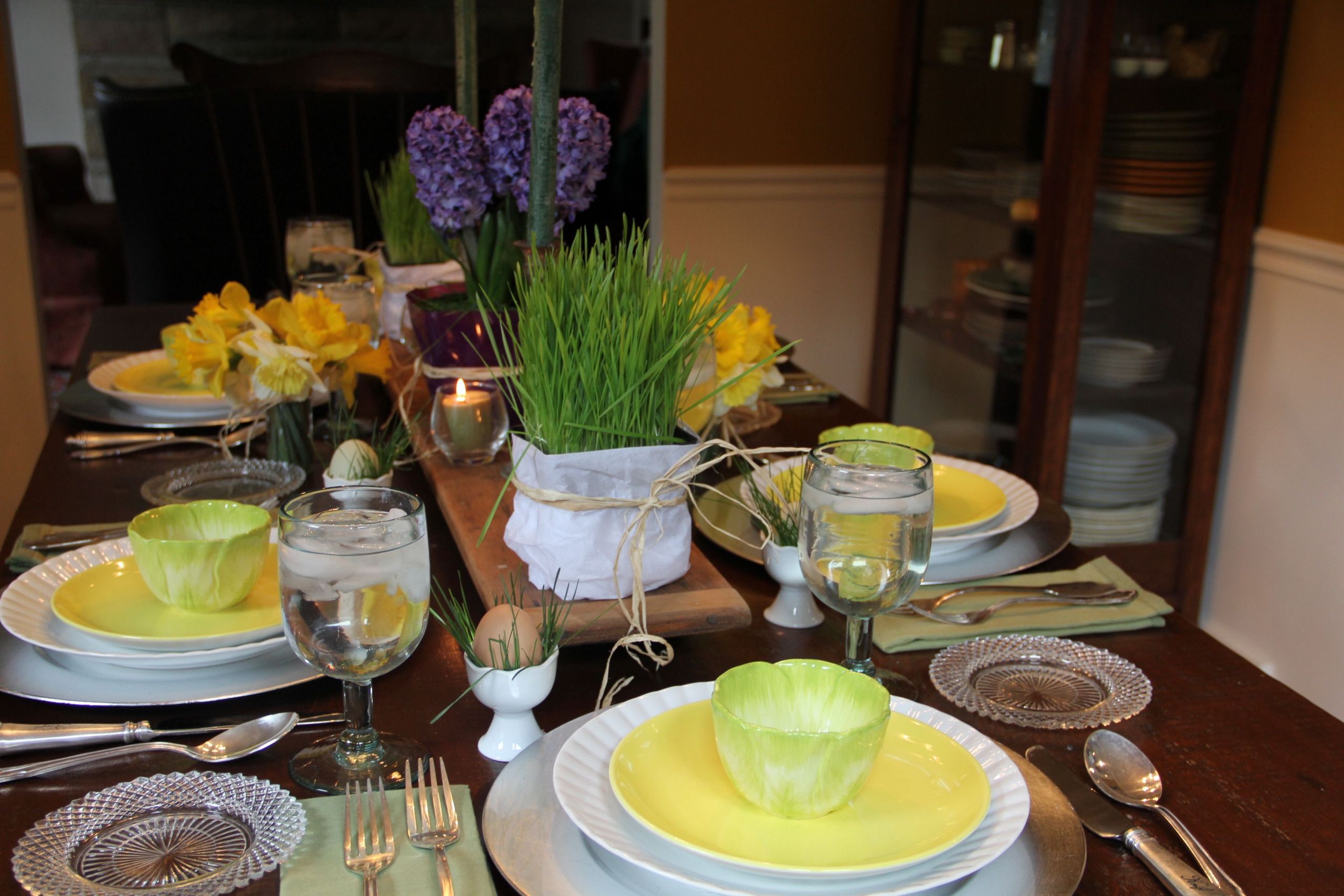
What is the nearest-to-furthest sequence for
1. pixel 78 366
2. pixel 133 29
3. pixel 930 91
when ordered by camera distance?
pixel 78 366
pixel 930 91
pixel 133 29

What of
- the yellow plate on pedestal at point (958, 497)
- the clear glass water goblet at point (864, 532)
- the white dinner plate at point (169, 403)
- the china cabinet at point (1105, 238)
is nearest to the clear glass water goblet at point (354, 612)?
the clear glass water goblet at point (864, 532)

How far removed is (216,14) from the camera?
16.2 ft

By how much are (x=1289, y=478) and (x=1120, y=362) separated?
14.3 inches

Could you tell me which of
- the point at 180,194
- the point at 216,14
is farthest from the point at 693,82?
the point at 216,14

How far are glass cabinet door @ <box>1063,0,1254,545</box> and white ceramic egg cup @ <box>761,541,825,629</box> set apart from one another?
4.94 ft

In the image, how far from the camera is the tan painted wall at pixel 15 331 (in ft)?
8.50

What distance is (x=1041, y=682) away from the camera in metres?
0.83

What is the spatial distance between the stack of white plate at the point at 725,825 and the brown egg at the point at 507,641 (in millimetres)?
61

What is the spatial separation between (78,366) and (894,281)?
189 cm

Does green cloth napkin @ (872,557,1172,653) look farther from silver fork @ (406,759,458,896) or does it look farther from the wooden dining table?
silver fork @ (406,759,458,896)

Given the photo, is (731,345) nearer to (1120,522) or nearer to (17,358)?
(1120,522)

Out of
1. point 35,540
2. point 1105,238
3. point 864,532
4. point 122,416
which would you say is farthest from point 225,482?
point 1105,238

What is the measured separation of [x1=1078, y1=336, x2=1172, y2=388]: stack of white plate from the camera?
227 centimetres

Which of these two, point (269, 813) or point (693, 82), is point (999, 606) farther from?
point (693, 82)
